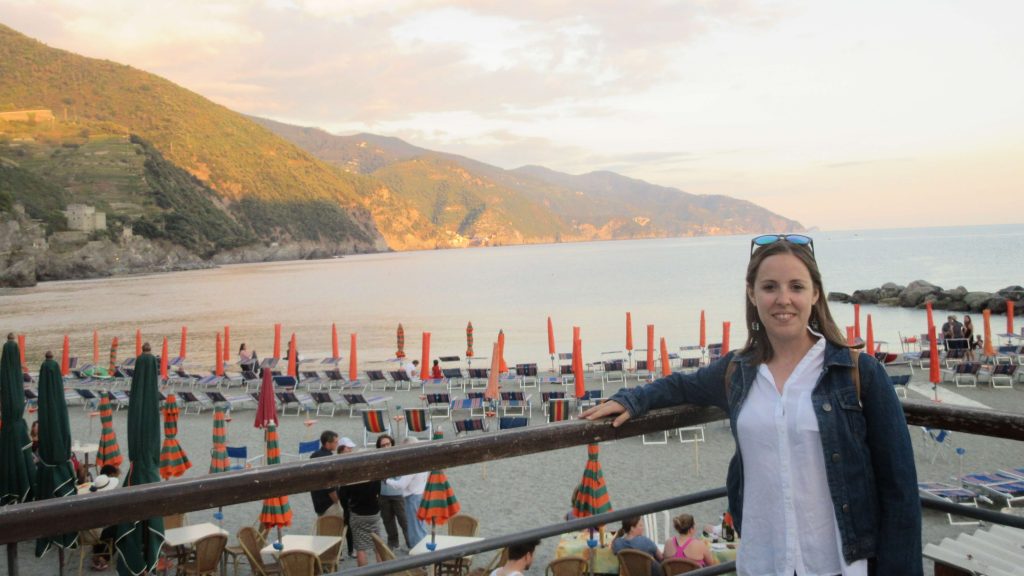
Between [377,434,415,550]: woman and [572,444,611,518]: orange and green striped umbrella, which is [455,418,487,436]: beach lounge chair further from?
[572,444,611,518]: orange and green striped umbrella

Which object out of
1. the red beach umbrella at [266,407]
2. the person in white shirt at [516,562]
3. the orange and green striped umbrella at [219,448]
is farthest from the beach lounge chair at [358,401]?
the person in white shirt at [516,562]

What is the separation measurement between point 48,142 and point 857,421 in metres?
145

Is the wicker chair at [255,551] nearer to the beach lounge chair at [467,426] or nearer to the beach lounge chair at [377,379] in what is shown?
the beach lounge chair at [467,426]

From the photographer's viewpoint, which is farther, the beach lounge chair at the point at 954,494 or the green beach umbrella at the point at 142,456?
the beach lounge chair at the point at 954,494

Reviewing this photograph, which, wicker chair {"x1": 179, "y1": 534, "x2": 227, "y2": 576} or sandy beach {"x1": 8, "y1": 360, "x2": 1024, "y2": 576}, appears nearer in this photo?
wicker chair {"x1": 179, "y1": 534, "x2": 227, "y2": 576}

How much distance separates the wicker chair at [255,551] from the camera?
648cm

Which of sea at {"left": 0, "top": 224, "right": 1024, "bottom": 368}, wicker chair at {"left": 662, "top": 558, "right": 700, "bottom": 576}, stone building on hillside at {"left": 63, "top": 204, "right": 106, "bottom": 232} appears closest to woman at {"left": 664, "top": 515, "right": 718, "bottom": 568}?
wicker chair at {"left": 662, "top": 558, "right": 700, "bottom": 576}

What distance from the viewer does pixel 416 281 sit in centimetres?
8731

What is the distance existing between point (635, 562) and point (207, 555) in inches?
150

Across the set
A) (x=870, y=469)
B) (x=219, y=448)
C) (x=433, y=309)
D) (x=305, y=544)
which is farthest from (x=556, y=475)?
(x=433, y=309)

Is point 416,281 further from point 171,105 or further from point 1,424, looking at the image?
point 171,105

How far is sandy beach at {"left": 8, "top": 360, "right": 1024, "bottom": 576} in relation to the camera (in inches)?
340

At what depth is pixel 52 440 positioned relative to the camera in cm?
706

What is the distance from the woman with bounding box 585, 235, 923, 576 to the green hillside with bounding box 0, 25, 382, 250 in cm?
15143
